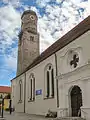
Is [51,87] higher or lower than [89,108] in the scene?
higher

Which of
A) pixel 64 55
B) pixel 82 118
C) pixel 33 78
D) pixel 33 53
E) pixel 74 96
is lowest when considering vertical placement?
pixel 82 118

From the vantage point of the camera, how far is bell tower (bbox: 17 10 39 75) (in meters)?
40.4

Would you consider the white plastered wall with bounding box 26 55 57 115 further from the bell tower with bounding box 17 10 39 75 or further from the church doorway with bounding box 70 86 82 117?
the bell tower with bounding box 17 10 39 75

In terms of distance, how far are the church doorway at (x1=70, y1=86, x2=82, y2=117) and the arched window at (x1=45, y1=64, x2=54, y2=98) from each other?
150 inches

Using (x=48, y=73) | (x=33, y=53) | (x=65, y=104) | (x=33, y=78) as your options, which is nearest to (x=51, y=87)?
(x=48, y=73)

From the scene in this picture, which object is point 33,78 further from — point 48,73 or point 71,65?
point 71,65

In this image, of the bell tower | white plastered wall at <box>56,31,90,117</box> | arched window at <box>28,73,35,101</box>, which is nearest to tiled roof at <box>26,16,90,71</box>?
white plastered wall at <box>56,31,90,117</box>

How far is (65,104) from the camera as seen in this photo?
753 inches

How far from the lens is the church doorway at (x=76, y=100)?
18.0 metres

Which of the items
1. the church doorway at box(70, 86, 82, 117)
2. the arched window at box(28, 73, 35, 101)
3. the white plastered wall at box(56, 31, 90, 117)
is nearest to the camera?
the white plastered wall at box(56, 31, 90, 117)

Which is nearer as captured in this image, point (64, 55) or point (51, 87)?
point (64, 55)

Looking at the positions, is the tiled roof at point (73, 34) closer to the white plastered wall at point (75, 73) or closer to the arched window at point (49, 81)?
the white plastered wall at point (75, 73)

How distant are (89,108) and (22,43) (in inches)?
1115

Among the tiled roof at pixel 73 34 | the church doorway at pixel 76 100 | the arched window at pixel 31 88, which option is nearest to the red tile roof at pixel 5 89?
the arched window at pixel 31 88
